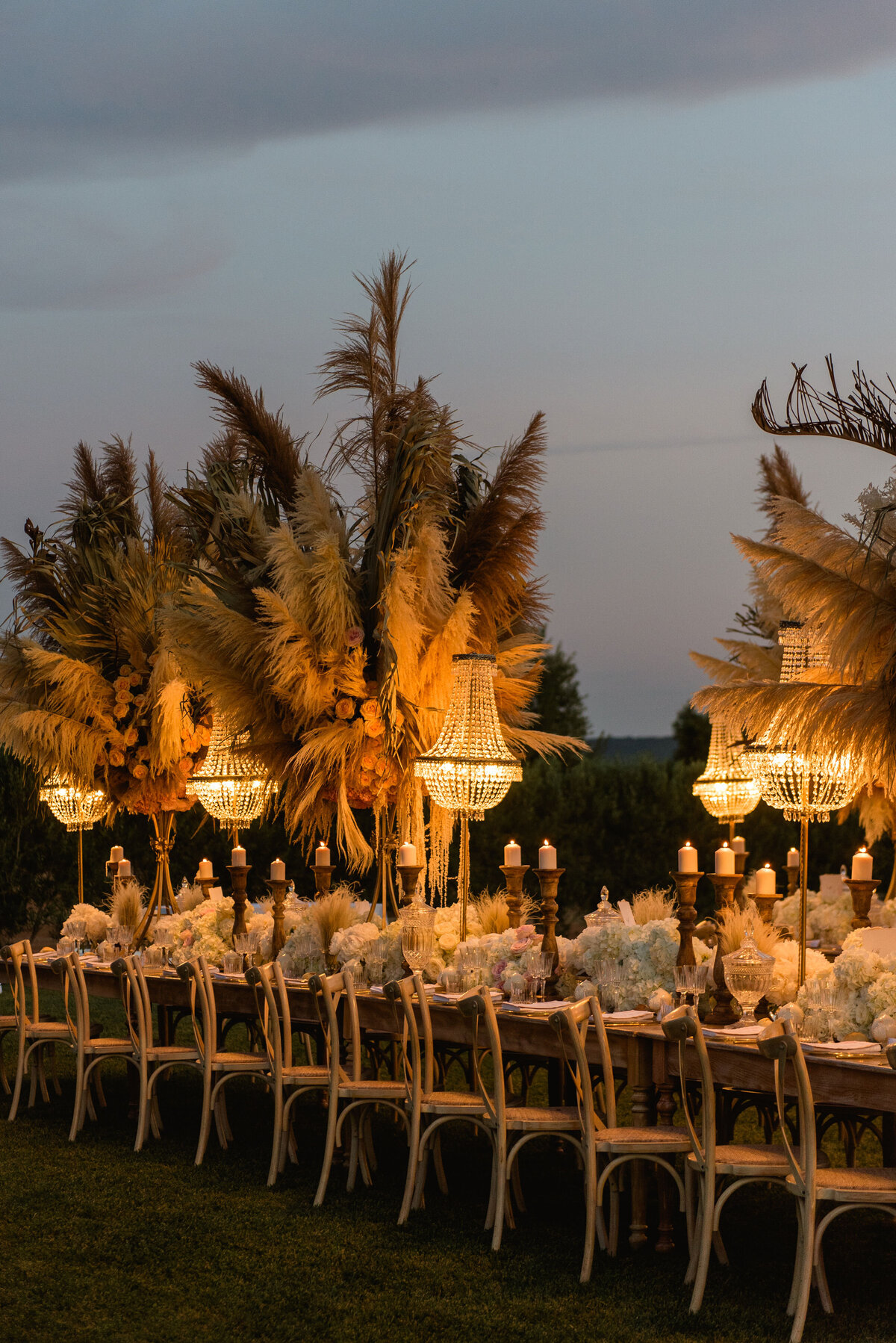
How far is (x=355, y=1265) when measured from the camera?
18.1 feet

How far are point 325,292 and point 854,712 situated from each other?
6.43 metres

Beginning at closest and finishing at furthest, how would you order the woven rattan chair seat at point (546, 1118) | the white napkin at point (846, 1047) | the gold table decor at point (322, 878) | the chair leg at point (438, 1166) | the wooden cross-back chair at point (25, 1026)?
the white napkin at point (846, 1047)
the woven rattan chair seat at point (546, 1118)
the chair leg at point (438, 1166)
the gold table decor at point (322, 878)
the wooden cross-back chair at point (25, 1026)

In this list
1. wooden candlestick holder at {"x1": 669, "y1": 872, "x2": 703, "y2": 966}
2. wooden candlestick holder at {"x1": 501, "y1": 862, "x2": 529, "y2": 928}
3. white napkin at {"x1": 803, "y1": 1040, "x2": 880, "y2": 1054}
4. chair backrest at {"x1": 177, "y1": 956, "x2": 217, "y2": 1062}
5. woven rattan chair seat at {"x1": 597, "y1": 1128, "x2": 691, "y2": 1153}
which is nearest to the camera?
white napkin at {"x1": 803, "y1": 1040, "x2": 880, "y2": 1054}

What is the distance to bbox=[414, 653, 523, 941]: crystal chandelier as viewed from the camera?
727 centimetres

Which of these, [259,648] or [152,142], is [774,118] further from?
[259,648]

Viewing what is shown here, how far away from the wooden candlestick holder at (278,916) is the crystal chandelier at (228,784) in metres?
0.72

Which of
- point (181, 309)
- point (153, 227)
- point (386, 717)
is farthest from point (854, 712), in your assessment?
point (181, 309)

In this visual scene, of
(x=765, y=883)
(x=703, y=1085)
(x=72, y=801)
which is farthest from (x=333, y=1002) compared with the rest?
(x=72, y=801)

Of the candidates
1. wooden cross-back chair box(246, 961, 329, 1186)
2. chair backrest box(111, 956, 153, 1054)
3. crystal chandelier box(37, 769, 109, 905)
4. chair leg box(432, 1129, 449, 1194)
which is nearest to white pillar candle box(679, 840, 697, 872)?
chair leg box(432, 1129, 449, 1194)

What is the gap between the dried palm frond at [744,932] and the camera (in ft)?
19.8

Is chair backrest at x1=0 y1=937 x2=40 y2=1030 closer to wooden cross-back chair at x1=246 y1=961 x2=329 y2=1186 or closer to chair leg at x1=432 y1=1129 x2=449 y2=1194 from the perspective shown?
wooden cross-back chair at x1=246 y1=961 x2=329 y2=1186

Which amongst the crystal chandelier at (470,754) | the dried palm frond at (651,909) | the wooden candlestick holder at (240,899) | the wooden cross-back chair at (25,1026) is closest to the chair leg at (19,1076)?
the wooden cross-back chair at (25,1026)

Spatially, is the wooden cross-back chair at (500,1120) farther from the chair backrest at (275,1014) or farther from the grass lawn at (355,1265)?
the chair backrest at (275,1014)

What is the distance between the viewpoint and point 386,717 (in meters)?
8.03
